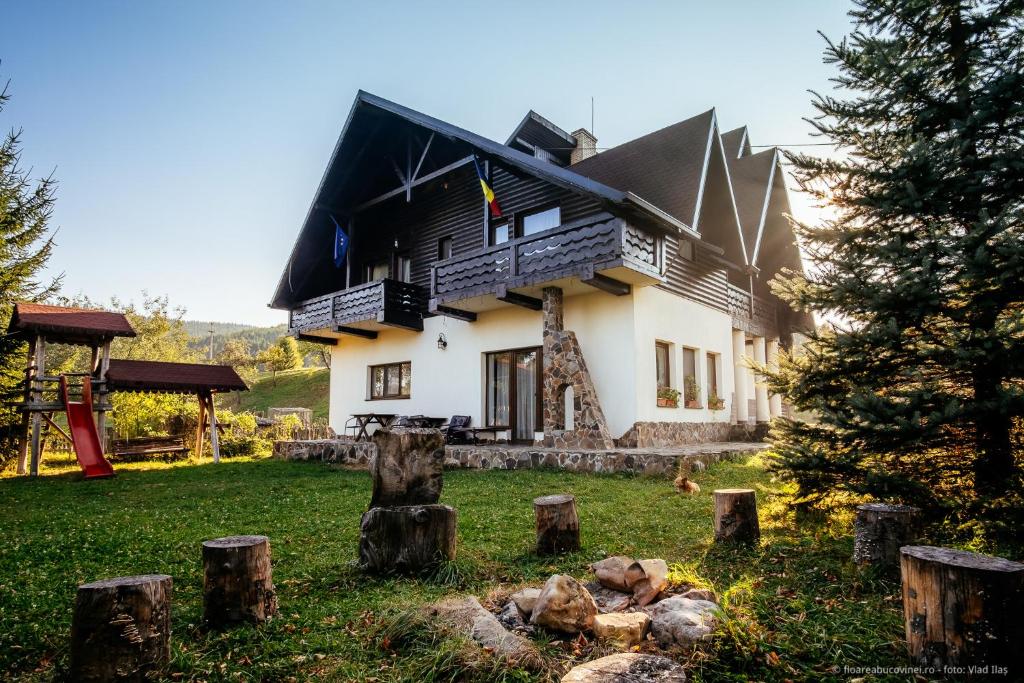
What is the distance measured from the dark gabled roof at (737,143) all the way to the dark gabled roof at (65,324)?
18.8 m

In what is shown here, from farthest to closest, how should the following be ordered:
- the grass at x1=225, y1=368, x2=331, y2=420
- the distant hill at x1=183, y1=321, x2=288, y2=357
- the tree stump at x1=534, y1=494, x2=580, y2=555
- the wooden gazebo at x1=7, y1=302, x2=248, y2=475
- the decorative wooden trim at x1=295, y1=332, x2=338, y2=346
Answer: the distant hill at x1=183, y1=321, x2=288, y2=357, the grass at x1=225, y1=368, x2=331, y2=420, the decorative wooden trim at x1=295, y1=332, x2=338, y2=346, the wooden gazebo at x1=7, y1=302, x2=248, y2=475, the tree stump at x1=534, y1=494, x2=580, y2=555

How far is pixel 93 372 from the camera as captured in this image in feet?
42.9

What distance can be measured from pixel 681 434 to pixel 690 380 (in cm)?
158

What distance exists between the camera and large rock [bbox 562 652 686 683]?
8.50 ft

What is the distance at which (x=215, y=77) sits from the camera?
9930 millimetres

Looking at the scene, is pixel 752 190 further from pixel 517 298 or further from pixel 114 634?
pixel 114 634

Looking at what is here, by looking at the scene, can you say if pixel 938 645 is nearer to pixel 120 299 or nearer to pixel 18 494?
pixel 18 494

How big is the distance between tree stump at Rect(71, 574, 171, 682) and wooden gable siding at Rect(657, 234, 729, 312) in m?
12.1

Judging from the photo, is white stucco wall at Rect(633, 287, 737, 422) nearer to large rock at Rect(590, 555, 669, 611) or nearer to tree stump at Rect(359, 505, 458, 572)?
tree stump at Rect(359, 505, 458, 572)

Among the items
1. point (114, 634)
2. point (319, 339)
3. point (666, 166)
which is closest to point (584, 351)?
point (666, 166)

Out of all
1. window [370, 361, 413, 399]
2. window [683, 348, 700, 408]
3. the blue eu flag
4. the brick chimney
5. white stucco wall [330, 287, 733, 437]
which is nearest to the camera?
white stucco wall [330, 287, 733, 437]

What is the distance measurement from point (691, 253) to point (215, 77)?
11.4m

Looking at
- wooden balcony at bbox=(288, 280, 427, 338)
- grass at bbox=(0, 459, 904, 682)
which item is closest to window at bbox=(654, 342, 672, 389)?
grass at bbox=(0, 459, 904, 682)

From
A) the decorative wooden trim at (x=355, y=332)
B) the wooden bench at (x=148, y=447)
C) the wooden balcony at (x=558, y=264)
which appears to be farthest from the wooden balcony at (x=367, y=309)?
the wooden bench at (x=148, y=447)
